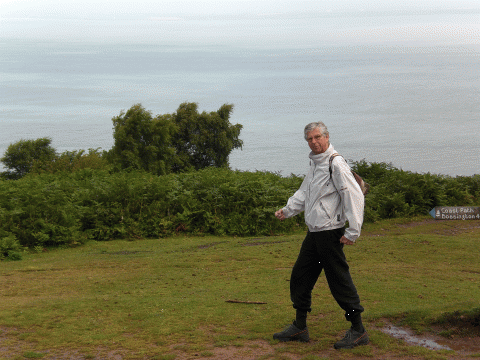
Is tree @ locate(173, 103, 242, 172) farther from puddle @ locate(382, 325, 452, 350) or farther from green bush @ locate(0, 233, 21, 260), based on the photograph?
puddle @ locate(382, 325, 452, 350)

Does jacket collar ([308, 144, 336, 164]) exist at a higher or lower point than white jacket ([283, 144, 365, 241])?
higher

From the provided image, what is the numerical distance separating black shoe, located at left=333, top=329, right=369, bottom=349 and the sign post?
457 inches

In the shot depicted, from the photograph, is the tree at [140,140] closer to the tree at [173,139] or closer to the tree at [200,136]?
the tree at [173,139]

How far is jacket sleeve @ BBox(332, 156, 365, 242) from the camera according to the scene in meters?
4.89

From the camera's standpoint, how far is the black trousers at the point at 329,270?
510 centimetres

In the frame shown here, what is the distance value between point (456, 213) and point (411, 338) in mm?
11378

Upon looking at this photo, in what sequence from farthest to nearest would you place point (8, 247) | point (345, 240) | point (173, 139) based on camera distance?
1. point (173, 139)
2. point (8, 247)
3. point (345, 240)

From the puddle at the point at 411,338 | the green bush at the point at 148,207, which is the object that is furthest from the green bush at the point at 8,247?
the puddle at the point at 411,338

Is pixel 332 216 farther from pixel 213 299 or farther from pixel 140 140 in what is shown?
pixel 140 140

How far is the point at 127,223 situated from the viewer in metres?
13.7

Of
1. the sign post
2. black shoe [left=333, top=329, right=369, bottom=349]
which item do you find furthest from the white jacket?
the sign post

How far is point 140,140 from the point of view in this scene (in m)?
36.2

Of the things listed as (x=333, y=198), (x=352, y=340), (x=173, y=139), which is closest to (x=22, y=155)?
(x=173, y=139)

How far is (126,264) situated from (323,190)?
19.2 ft
